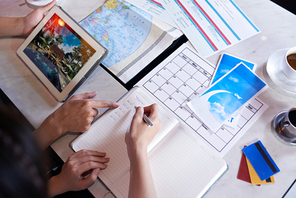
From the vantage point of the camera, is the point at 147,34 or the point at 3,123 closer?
the point at 3,123

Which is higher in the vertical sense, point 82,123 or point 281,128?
point 82,123

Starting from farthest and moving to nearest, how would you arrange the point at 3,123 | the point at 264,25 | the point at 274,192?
the point at 264,25
the point at 274,192
the point at 3,123

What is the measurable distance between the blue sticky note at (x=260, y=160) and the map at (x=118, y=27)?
0.57 m

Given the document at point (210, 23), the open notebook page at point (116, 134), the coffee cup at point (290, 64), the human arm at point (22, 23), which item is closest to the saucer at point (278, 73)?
the coffee cup at point (290, 64)

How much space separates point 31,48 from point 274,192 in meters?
1.00

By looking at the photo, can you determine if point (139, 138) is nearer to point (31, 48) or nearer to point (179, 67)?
point (179, 67)

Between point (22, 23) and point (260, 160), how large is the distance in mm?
1036

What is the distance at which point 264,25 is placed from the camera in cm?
83

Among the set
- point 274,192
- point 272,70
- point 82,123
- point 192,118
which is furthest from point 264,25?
point 82,123

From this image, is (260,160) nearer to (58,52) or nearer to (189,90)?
(189,90)

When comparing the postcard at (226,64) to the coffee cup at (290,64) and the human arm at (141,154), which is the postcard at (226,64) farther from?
the human arm at (141,154)

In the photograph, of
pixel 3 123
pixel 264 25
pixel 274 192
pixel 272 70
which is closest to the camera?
pixel 3 123

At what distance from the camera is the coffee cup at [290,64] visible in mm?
634

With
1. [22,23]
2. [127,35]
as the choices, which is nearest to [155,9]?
[127,35]
